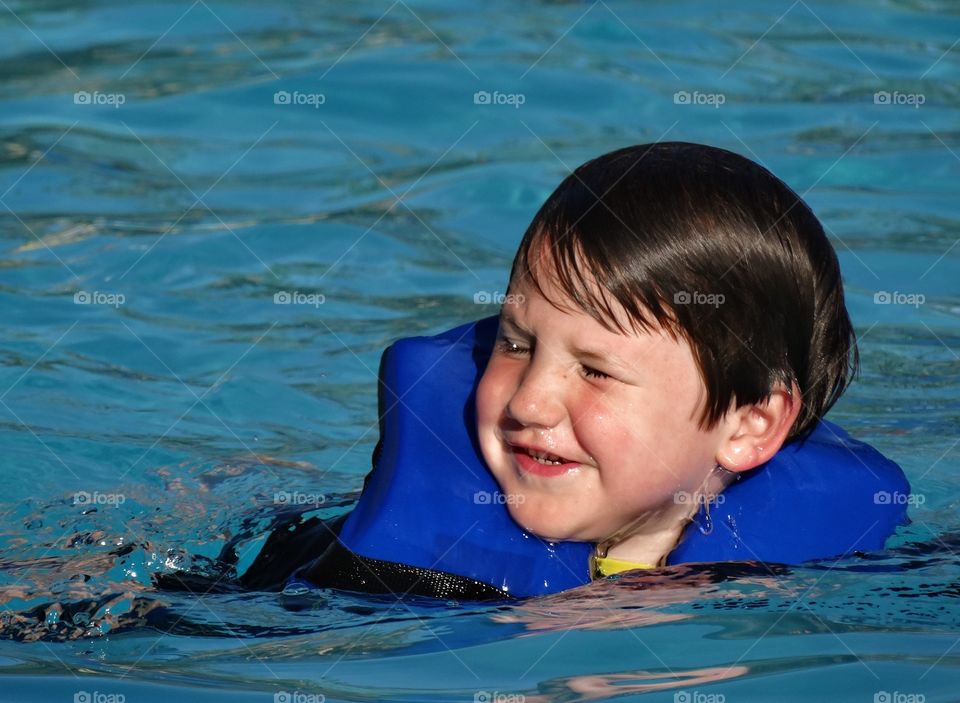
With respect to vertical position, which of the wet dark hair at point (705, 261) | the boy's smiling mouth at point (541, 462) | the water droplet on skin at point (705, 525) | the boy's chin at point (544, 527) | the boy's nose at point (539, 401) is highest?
the wet dark hair at point (705, 261)

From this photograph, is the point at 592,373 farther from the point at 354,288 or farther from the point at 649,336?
the point at 354,288

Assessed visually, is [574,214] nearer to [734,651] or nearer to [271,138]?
[734,651]

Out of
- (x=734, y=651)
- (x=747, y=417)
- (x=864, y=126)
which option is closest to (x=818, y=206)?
(x=864, y=126)

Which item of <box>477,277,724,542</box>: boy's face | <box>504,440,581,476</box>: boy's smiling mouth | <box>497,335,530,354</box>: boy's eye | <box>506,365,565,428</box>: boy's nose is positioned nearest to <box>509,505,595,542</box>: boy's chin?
<box>477,277,724,542</box>: boy's face

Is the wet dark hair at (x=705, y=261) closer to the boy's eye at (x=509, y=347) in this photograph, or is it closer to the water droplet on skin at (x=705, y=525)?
the boy's eye at (x=509, y=347)

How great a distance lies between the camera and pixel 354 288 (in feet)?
22.0

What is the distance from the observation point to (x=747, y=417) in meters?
3.81

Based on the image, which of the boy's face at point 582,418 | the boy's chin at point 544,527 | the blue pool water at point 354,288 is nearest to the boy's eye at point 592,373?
the boy's face at point 582,418

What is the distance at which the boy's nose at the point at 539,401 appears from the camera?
3.50m

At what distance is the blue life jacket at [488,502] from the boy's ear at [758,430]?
8.4 inches

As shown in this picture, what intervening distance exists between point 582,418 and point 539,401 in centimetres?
11

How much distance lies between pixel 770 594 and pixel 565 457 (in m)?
0.60

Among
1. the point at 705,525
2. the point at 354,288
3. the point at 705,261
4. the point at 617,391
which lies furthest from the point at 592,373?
the point at 354,288

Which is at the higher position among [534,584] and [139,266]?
[139,266]
